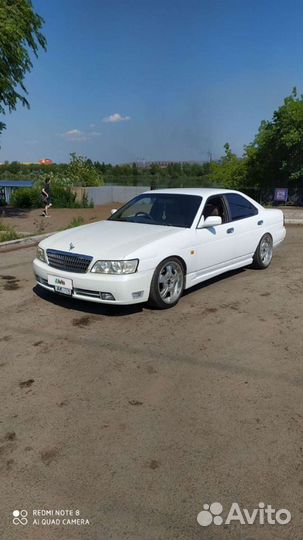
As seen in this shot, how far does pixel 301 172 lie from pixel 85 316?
1752cm

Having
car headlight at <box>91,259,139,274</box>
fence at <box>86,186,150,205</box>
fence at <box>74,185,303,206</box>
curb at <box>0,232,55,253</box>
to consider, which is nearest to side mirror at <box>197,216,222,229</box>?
car headlight at <box>91,259,139,274</box>

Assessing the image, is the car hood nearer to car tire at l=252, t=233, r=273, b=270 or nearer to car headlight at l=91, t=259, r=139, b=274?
car headlight at l=91, t=259, r=139, b=274

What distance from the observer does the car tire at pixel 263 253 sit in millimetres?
7398

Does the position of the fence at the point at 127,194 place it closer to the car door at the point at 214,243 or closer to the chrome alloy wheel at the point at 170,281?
the car door at the point at 214,243

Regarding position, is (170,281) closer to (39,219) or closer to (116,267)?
(116,267)

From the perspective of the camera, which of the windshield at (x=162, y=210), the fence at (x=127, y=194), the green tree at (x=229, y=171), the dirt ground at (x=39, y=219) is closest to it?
the windshield at (x=162, y=210)

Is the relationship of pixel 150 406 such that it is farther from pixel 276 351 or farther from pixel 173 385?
pixel 276 351

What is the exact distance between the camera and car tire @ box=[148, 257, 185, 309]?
17.3 feet

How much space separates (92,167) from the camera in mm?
28484

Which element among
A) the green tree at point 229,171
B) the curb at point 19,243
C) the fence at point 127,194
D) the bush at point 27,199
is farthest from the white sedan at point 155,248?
the green tree at point 229,171

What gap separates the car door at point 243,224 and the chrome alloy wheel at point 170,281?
140 cm

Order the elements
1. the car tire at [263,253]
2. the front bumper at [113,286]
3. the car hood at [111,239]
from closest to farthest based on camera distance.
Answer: the front bumper at [113,286]
the car hood at [111,239]
the car tire at [263,253]

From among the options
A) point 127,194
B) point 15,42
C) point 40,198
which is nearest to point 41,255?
point 15,42

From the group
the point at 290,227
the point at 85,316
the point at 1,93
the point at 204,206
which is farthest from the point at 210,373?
the point at 1,93
